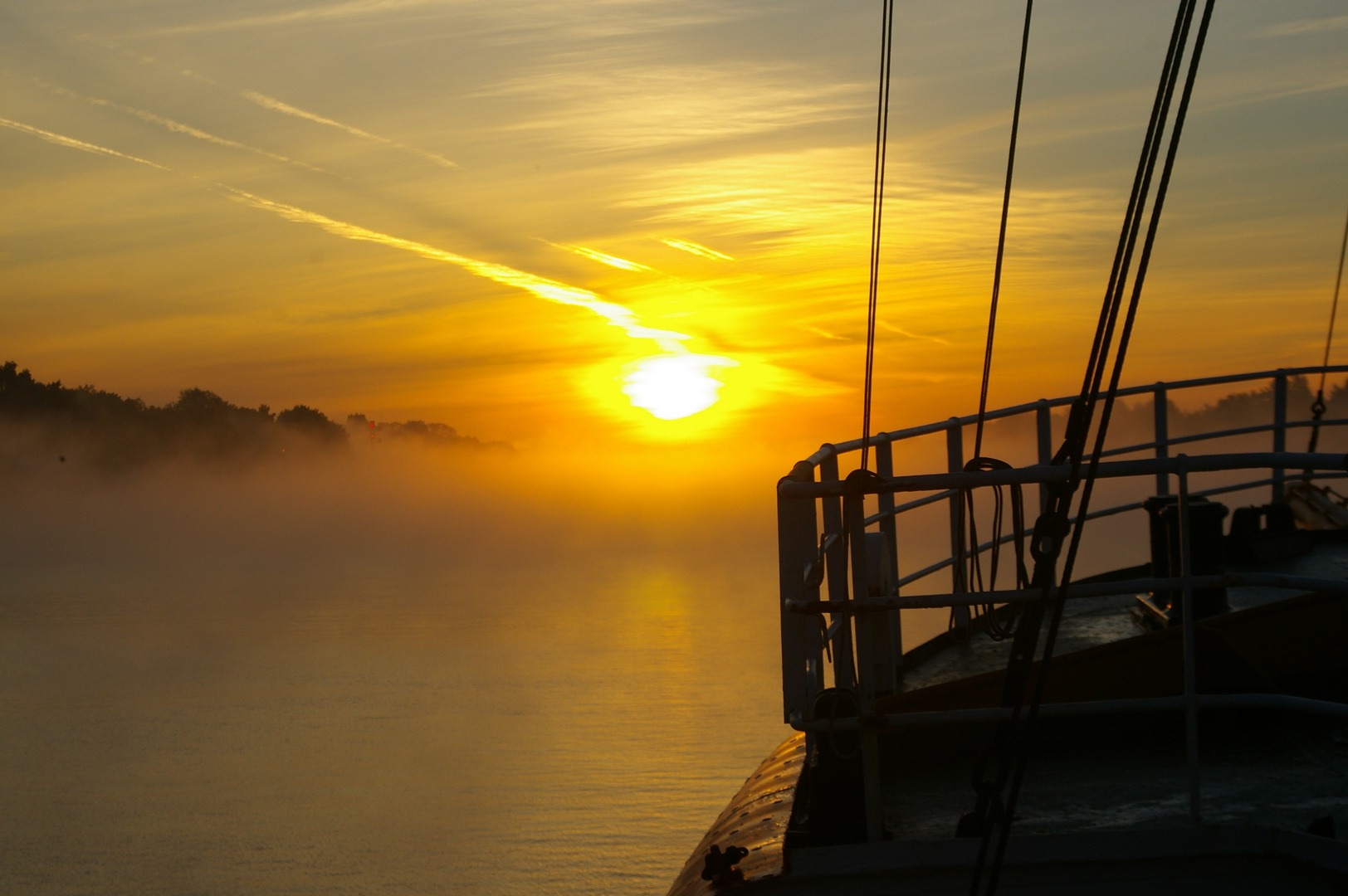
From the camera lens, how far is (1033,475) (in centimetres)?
315

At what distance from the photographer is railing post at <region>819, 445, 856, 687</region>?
3525 mm

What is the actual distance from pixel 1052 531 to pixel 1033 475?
0.19 metres

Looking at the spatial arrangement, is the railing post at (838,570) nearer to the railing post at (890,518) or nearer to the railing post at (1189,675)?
the railing post at (890,518)

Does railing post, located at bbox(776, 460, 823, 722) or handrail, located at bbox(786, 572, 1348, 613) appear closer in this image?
handrail, located at bbox(786, 572, 1348, 613)

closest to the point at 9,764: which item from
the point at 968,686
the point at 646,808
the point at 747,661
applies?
the point at 646,808

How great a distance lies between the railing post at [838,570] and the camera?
353 centimetres

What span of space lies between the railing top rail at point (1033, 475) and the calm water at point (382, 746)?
21.8 metres

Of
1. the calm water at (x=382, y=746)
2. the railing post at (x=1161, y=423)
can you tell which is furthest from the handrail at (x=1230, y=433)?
the calm water at (x=382, y=746)

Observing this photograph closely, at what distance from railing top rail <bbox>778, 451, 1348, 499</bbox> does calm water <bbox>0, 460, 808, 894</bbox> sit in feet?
71.6

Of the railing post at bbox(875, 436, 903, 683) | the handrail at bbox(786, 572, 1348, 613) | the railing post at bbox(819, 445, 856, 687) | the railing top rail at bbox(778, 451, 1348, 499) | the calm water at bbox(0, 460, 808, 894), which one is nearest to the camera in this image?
the handrail at bbox(786, 572, 1348, 613)

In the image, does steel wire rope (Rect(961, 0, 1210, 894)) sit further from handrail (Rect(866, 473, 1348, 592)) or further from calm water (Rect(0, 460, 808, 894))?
calm water (Rect(0, 460, 808, 894))

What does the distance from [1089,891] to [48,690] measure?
61.5 m

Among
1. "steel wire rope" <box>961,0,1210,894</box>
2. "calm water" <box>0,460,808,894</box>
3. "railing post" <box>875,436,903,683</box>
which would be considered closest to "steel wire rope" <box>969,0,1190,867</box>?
"steel wire rope" <box>961,0,1210,894</box>

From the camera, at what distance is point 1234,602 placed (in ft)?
17.3
